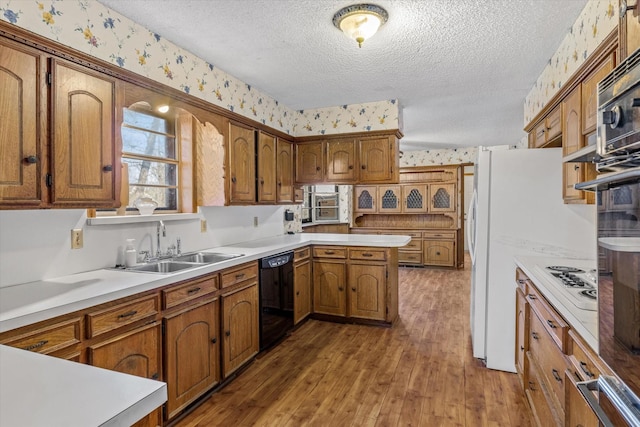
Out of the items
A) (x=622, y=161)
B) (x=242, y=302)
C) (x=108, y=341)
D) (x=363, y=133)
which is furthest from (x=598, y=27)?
(x=108, y=341)

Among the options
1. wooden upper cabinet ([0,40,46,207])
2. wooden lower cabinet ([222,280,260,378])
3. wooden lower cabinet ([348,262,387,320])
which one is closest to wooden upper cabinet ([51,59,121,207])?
wooden upper cabinet ([0,40,46,207])

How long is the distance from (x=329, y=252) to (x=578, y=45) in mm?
2657

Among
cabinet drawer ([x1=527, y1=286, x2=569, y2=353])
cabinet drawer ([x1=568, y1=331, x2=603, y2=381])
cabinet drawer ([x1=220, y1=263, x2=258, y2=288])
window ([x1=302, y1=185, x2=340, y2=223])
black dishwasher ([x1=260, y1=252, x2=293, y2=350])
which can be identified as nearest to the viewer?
cabinet drawer ([x1=568, y1=331, x2=603, y2=381])

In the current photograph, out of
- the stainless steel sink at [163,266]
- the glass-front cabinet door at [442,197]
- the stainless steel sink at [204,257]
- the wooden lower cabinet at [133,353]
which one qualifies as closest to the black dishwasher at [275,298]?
the stainless steel sink at [204,257]

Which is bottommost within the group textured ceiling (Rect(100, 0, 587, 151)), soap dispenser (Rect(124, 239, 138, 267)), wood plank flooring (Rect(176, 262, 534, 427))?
wood plank flooring (Rect(176, 262, 534, 427))

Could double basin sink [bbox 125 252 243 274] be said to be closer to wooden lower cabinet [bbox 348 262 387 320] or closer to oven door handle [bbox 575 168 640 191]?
wooden lower cabinet [bbox 348 262 387 320]

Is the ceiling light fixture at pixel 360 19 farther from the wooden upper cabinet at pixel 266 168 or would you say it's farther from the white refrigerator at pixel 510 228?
the wooden upper cabinet at pixel 266 168

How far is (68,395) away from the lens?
0.69 metres

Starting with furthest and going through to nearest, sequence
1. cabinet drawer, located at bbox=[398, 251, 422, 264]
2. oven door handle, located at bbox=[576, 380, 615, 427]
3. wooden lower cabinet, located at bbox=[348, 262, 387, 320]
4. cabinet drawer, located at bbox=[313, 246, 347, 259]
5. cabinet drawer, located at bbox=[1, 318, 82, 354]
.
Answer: cabinet drawer, located at bbox=[398, 251, 422, 264], cabinet drawer, located at bbox=[313, 246, 347, 259], wooden lower cabinet, located at bbox=[348, 262, 387, 320], cabinet drawer, located at bbox=[1, 318, 82, 354], oven door handle, located at bbox=[576, 380, 615, 427]

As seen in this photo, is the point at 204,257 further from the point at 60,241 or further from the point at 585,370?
the point at 585,370

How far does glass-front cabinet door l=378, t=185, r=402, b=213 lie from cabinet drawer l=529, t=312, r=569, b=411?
5104 millimetres

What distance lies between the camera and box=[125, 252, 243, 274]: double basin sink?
239 centimetres

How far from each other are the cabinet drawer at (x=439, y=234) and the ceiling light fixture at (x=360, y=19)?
5197 mm

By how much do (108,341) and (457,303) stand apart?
13.2 ft
